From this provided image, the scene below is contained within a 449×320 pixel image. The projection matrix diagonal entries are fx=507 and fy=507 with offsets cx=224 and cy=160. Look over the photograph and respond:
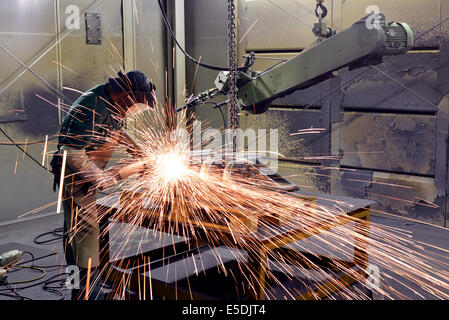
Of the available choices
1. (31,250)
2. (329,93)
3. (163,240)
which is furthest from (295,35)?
(31,250)

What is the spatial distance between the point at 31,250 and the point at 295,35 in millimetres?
3015

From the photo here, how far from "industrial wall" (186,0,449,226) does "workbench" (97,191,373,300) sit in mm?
1676

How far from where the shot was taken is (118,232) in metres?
4.12

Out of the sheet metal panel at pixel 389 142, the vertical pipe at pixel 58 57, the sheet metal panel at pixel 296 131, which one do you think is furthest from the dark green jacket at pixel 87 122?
the sheet metal panel at pixel 389 142

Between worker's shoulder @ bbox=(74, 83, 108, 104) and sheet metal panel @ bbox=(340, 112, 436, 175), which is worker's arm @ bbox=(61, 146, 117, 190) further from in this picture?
sheet metal panel @ bbox=(340, 112, 436, 175)

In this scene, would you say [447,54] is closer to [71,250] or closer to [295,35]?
[295,35]

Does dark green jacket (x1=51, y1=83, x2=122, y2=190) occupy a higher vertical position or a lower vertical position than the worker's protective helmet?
lower

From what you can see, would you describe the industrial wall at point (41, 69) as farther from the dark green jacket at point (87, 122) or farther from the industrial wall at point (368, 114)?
the dark green jacket at point (87, 122)

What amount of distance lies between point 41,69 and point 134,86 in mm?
2075

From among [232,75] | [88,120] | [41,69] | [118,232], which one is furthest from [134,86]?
[41,69]

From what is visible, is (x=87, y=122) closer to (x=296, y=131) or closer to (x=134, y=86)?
(x=134, y=86)

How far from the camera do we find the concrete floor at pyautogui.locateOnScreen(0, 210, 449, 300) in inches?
150

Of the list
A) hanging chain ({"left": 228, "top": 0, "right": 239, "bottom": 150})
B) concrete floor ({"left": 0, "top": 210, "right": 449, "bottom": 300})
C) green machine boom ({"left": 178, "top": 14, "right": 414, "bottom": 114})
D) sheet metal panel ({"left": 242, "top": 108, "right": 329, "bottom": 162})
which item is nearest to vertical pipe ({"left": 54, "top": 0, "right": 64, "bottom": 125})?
concrete floor ({"left": 0, "top": 210, "right": 449, "bottom": 300})

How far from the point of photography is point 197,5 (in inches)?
223
